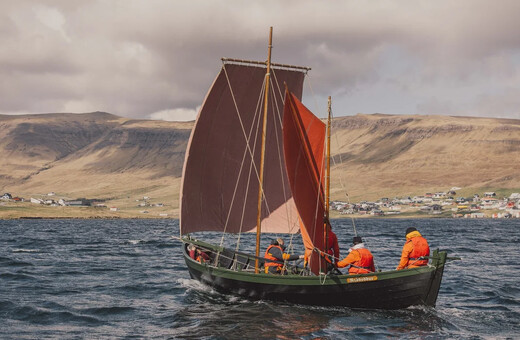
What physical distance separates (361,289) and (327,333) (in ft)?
10.6

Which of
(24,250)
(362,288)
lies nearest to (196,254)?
(362,288)

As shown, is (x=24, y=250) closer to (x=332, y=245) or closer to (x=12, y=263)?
(x=12, y=263)

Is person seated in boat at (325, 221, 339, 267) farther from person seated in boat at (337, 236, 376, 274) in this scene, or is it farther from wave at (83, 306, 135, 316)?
wave at (83, 306, 135, 316)

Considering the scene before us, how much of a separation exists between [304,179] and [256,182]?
8829 mm

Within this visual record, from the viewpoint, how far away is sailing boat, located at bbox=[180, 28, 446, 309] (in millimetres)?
22859

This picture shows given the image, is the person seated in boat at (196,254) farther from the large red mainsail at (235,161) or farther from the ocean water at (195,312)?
the ocean water at (195,312)

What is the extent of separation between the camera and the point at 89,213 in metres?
198

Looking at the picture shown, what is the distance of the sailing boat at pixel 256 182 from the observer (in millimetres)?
22859

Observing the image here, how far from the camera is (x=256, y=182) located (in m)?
31.6

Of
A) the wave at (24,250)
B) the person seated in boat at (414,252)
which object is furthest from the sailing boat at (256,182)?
the wave at (24,250)

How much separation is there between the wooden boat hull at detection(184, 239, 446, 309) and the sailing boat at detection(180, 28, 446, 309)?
0.05 meters

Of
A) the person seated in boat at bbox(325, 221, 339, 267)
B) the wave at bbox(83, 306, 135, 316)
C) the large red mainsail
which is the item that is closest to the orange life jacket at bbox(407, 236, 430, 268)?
the person seated in boat at bbox(325, 221, 339, 267)

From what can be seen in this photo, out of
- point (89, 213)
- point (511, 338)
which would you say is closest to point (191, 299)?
point (511, 338)

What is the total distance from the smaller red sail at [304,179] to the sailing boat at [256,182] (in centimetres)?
4
